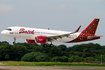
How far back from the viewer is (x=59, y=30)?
59062 millimetres

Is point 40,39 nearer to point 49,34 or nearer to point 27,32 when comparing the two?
point 49,34

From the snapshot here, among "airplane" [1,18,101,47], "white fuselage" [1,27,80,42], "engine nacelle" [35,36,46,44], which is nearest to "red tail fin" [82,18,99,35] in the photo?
"airplane" [1,18,101,47]

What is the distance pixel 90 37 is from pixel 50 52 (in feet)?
122

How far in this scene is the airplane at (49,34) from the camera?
54344 mm

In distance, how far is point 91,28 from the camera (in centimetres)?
6322

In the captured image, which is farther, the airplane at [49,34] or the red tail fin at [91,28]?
the red tail fin at [91,28]

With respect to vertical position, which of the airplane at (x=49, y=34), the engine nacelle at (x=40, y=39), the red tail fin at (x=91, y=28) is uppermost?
the red tail fin at (x=91, y=28)

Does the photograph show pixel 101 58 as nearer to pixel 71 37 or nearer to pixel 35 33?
pixel 71 37

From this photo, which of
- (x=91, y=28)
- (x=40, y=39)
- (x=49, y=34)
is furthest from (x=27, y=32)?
(x=91, y=28)

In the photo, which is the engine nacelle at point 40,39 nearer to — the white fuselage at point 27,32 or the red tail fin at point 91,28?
the white fuselage at point 27,32

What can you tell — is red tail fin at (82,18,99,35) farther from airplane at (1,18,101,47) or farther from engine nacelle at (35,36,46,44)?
engine nacelle at (35,36,46,44)

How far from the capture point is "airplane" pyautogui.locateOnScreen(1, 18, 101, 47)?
54344 mm

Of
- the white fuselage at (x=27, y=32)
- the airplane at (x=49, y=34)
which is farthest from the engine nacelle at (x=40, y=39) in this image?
the white fuselage at (x=27, y=32)

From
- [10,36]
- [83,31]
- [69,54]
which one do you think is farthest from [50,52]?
[10,36]
